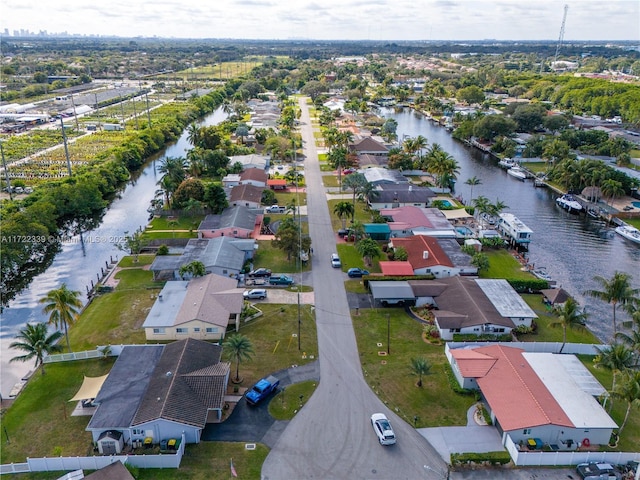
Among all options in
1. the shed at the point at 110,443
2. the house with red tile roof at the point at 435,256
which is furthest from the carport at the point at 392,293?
the shed at the point at 110,443

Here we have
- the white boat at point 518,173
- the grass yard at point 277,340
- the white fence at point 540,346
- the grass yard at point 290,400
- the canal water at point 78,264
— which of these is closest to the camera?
the grass yard at point 290,400

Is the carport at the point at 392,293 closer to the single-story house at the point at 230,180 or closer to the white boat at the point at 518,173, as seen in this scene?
the single-story house at the point at 230,180

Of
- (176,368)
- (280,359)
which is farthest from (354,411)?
(176,368)

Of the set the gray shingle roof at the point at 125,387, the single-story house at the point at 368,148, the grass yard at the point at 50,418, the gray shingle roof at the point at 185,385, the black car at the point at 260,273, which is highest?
the single-story house at the point at 368,148

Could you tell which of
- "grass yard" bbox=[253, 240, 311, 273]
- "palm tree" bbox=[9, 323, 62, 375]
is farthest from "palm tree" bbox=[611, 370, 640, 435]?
"palm tree" bbox=[9, 323, 62, 375]

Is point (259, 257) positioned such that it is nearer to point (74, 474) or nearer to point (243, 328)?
point (243, 328)

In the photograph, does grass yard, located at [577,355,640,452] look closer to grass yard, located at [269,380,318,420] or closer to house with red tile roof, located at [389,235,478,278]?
house with red tile roof, located at [389,235,478,278]
